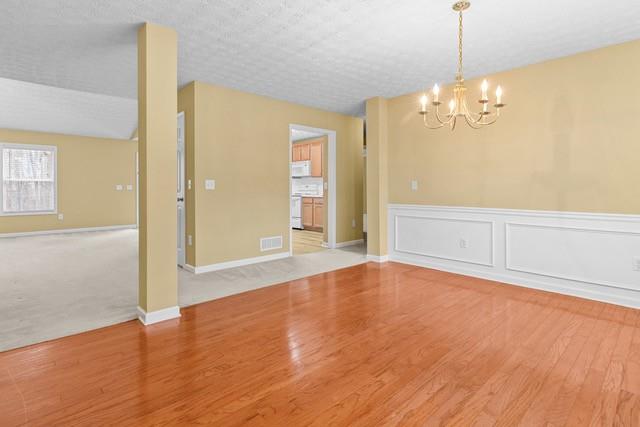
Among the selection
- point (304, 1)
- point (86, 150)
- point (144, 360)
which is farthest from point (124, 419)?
point (86, 150)

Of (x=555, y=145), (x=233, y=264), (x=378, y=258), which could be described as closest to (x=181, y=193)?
(x=233, y=264)

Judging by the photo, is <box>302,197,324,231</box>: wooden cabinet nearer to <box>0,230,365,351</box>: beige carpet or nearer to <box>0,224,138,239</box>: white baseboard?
<box>0,230,365,351</box>: beige carpet

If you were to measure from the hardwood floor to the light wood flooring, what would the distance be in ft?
8.68

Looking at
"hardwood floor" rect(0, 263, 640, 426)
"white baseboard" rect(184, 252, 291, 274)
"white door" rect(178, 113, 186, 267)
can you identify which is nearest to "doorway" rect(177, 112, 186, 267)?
"white door" rect(178, 113, 186, 267)

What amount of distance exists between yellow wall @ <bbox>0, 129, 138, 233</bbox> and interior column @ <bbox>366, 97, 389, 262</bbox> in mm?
6843

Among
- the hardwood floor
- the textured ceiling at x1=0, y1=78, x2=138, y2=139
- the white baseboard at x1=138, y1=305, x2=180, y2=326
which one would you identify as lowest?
the hardwood floor

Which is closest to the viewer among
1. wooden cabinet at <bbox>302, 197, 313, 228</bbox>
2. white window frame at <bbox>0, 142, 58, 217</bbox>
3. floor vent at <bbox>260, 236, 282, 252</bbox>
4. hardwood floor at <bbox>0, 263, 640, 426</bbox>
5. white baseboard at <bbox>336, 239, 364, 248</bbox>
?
hardwood floor at <bbox>0, 263, 640, 426</bbox>

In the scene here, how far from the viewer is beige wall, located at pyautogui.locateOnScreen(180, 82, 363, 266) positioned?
14.0ft

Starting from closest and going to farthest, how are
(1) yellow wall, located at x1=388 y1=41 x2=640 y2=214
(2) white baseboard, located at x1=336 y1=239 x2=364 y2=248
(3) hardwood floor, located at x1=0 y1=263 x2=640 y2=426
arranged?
(3) hardwood floor, located at x1=0 y1=263 x2=640 y2=426, (1) yellow wall, located at x1=388 y1=41 x2=640 y2=214, (2) white baseboard, located at x1=336 y1=239 x2=364 y2=248

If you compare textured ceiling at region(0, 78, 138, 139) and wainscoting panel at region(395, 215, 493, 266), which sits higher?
textured ceiling at region(0, 78, 138, 139)

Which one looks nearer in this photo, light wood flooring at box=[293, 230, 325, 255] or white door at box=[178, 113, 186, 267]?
white door at box=[178, 113, 186, 267]

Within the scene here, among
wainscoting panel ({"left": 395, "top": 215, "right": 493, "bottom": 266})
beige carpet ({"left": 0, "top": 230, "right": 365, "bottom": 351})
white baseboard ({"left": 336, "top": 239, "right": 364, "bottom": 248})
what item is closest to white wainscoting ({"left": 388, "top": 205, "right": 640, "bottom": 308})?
wainscoting panel ({"left": 395, "top": 215, "right": 493, "bottom": 266})

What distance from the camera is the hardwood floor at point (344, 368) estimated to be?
5.34ft

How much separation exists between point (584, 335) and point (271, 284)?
9.24 ft
